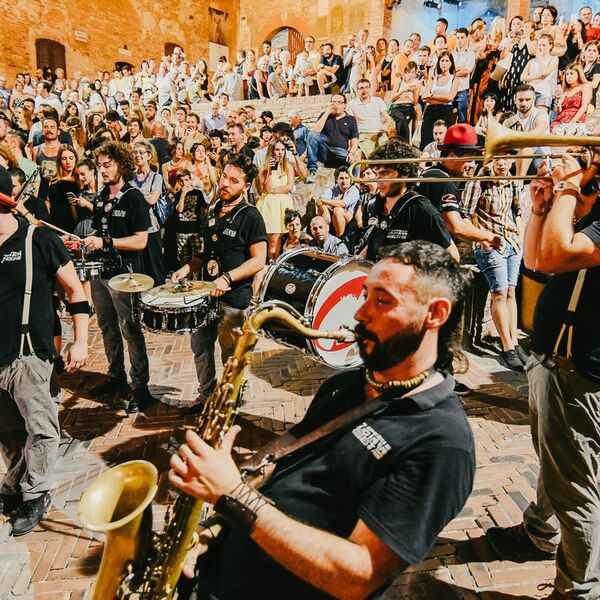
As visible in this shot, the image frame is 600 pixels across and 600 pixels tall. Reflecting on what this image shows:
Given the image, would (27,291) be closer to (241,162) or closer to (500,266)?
(241,162)

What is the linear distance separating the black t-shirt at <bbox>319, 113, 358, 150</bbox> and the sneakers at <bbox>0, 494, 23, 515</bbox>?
8114 mm

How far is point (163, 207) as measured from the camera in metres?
→ 7.13

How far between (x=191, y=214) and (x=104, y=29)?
2395 cm

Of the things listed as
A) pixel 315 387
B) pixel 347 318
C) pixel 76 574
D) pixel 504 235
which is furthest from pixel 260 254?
pixel 504 235

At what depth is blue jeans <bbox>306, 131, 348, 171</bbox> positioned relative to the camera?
960 centimetres

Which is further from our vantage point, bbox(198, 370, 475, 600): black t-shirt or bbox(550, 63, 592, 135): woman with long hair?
bbox(550, 63, 592, 135): woman with long hair

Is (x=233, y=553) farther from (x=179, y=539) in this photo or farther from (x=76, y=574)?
(x=76, y=574)

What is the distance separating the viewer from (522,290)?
6273 millimetres

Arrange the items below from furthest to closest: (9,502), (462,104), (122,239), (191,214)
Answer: (462,104), (191,214), (122,239), (9,502)

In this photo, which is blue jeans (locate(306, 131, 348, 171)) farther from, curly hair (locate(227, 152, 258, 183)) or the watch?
the watch

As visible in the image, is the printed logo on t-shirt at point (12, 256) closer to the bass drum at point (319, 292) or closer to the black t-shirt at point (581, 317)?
the bass drum at point (319, 292)

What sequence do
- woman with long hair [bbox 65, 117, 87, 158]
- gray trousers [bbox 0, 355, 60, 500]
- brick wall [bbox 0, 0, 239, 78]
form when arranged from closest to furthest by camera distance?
gray trousers [bbox 0, 355, 60, 500] < woman with long hair [bbox 65, 117, 87, 158] < brick wall [bbox 0, 0, 239, 78]

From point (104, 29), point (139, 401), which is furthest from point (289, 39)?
point (139, 401)

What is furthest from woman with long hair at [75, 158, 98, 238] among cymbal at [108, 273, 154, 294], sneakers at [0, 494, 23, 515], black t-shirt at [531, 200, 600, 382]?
black t-shirt at [531, 200, 600, 382]
